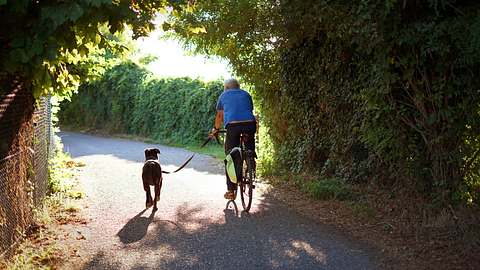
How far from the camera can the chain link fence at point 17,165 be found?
5.93 m

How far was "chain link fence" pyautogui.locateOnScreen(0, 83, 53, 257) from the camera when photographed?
5.93 meters

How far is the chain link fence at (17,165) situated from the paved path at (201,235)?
32.0 inches

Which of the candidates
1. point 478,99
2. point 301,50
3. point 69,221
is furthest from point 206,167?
point 478,99

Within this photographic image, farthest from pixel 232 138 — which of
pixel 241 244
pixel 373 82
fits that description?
pixel 241 244

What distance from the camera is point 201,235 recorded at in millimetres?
7121

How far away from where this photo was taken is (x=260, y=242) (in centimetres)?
675

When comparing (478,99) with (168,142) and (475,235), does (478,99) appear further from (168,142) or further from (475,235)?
(168,142)

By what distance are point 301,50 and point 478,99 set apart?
564 cm

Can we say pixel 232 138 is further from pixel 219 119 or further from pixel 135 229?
pixel 135 229

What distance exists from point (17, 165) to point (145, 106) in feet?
71.8

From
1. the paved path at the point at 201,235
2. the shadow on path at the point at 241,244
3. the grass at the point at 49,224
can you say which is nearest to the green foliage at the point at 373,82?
the paved path at the point at 201,235

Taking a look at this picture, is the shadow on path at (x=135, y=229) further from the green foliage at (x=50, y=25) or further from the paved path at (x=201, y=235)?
the green foliage at (x=50, y=25)

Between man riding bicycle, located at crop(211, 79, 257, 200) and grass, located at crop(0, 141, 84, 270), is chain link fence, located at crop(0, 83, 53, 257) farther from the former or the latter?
man riding bicycle, located at crop(211, 79, 257, 200)

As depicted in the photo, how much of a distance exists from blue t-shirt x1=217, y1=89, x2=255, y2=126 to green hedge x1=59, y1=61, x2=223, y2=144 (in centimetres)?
1377
